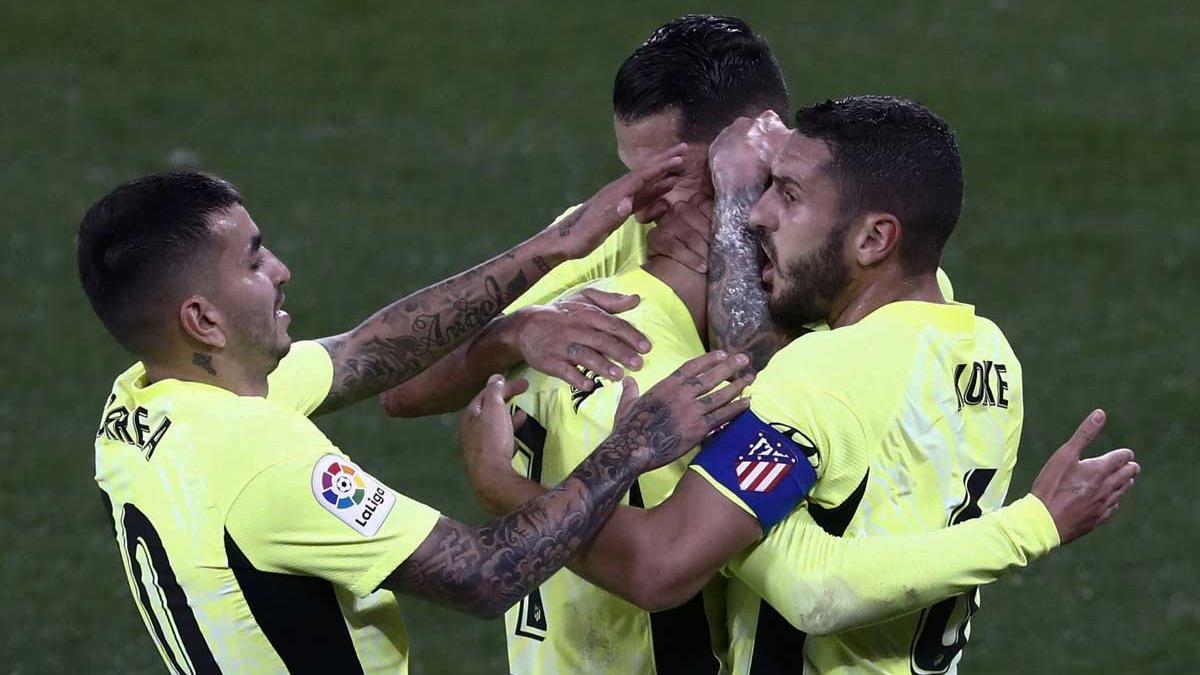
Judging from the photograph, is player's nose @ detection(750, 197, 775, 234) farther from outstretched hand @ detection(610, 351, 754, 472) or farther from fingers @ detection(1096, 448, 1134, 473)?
fingers @ detection(1096, 448, 1134, 473)

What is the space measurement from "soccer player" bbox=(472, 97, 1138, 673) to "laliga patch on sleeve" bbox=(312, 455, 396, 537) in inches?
11.4

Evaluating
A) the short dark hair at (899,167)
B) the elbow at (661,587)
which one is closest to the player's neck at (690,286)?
the short dark hair at (899,167)

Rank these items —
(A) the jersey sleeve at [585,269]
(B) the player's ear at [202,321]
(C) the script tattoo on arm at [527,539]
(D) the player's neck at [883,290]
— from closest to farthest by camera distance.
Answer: (C) the script tattoo on arm at [527,539], (B) the player's ear at [202,321], (D) the player's neck at [883,290], (A) the jersey sleeve at [585,269]

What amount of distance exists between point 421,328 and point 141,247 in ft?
3.23

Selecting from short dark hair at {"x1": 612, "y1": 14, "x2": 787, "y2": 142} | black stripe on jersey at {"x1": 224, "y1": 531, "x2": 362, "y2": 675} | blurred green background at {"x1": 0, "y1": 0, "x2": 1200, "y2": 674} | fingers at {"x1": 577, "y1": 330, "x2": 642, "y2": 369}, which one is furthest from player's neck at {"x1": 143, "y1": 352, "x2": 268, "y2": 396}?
blurred green background at {"x1": 0, "y1": 0, "x2": 1200, "y2": 674}

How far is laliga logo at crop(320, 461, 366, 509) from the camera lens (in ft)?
12.9

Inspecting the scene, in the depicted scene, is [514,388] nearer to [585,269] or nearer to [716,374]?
[716,374]

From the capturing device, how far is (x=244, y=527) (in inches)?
153

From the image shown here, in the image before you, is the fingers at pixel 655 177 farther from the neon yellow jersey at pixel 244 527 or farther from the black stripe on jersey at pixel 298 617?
the black stripe on jersey at pixel 298 617

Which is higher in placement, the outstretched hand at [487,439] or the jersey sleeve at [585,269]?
the outstretched hand at [487,439]

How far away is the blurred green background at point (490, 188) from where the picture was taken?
26.7 feet

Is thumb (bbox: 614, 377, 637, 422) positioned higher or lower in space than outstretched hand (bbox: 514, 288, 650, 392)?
lower

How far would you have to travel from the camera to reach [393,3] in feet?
50.1

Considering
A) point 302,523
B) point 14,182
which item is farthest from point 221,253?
point 14,182
